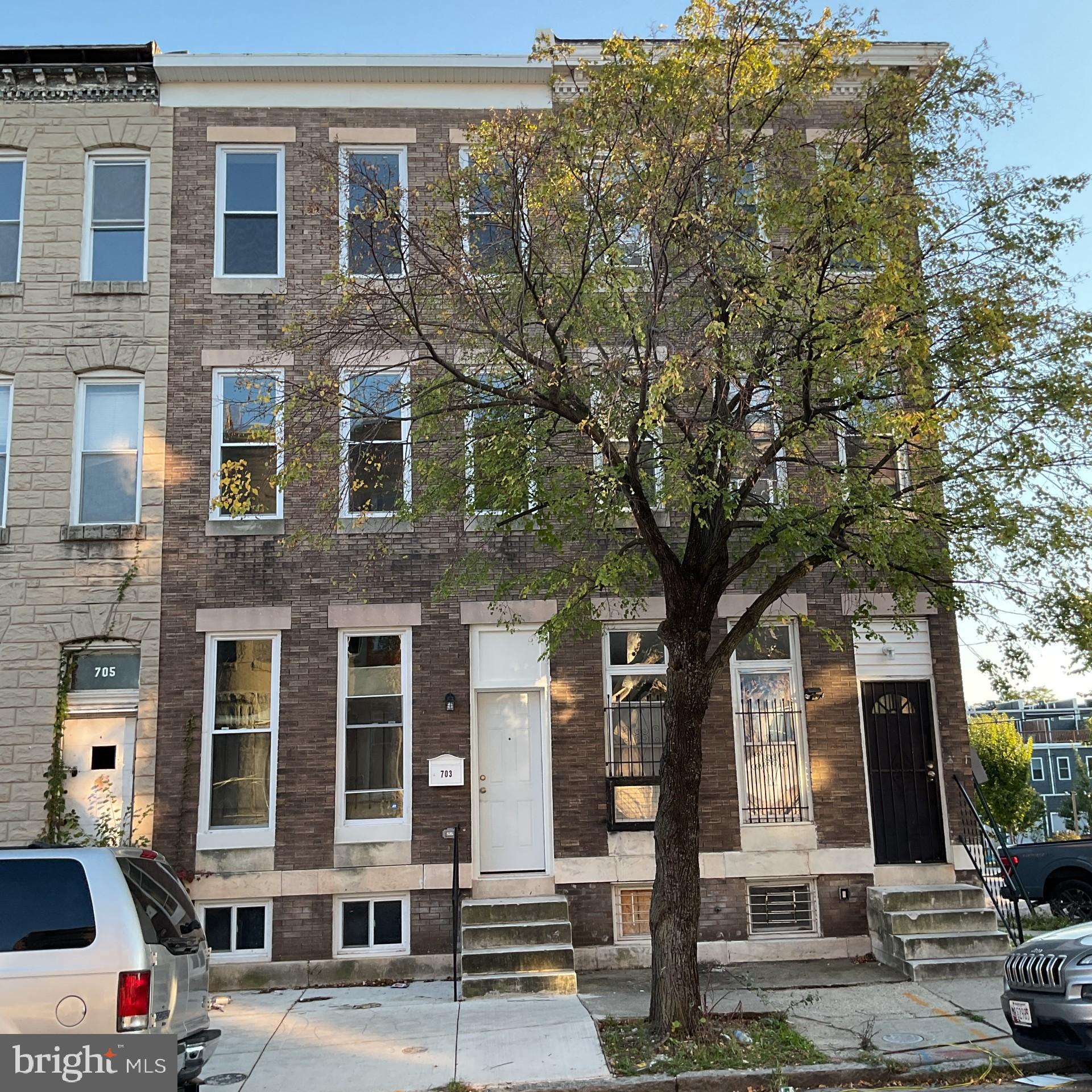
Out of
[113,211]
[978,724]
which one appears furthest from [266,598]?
[978,724]

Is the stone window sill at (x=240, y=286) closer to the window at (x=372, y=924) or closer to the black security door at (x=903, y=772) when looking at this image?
the window at (x=372, y=924)

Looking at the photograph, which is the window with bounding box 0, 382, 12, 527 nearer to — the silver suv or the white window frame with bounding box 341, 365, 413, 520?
the white window frame with bounding box 341, 365, 413, 520

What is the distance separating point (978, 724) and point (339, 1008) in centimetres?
2442

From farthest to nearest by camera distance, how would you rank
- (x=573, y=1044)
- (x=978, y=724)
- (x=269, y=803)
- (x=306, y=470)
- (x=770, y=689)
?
1. (x=978, y=724)
2. (x=770, y=689)
3. (x=269, y=803)
4. (x=306, y=470)
5. (x=573, y=1044)

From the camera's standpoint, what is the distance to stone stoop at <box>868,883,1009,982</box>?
10.8m

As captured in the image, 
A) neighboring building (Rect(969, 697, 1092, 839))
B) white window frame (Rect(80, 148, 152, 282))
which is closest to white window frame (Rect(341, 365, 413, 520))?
white window frame (Rect(80, 148, 152, 282))

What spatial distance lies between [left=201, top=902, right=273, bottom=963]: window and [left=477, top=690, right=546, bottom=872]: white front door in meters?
2.54

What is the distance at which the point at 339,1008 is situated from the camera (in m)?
10.2

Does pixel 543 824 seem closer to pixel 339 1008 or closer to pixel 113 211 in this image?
pixel 339 1008

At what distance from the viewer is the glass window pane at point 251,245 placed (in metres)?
13.3

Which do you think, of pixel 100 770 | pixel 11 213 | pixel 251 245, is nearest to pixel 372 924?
pixel 100 770

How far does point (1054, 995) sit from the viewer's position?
24.3ft

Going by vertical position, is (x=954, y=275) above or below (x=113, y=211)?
below

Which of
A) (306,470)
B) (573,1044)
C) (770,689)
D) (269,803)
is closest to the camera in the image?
(573,1044)
